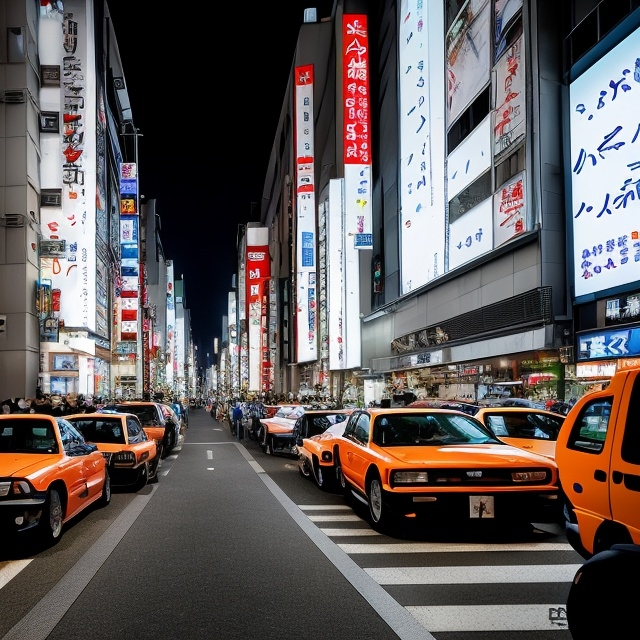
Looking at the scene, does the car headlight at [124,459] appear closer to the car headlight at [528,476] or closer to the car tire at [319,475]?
the car tire at [319,475]

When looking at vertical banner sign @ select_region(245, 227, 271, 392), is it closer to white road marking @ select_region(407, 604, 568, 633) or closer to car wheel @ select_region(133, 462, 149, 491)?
car wheel @ select_region(133, 462, 149, 491)

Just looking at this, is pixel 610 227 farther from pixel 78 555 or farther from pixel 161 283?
pixel 161 283

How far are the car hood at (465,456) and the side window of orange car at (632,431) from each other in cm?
350

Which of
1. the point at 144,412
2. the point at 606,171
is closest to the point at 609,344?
the point at 606,171

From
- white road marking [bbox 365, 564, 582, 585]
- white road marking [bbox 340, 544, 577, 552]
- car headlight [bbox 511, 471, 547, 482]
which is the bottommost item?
A: white road marking [bbox 340, 544, 577, 552]

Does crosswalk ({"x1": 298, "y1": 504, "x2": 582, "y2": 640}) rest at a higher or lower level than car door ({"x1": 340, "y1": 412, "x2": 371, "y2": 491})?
lower

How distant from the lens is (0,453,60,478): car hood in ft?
26.0

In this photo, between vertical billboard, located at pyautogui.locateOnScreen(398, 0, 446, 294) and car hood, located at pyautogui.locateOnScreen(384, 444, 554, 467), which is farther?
vertical billboard, located at pyautogui.locateOnScreen(398, 0, 446, 294)

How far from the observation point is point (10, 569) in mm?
7129

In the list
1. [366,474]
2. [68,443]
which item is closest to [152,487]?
[68,443]

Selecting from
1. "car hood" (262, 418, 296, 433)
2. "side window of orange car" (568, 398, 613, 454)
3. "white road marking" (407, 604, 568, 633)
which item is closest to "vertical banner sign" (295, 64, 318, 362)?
"car hood" (262, 418, 296, 433)

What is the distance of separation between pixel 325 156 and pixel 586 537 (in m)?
68.7

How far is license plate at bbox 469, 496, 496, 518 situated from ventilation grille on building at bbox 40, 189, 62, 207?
38494mm

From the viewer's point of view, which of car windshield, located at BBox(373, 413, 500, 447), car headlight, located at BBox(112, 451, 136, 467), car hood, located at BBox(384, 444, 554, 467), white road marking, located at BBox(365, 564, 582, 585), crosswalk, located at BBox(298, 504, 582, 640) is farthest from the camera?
car headlight, located at BBox(112, 451, 136, 467)
